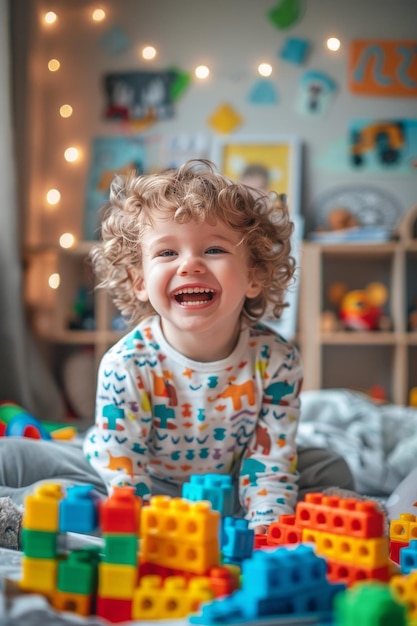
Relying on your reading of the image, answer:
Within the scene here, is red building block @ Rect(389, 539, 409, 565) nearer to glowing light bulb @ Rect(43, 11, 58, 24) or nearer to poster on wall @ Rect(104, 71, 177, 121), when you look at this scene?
poster on wall @ Rect(104, 71, 177, 121)

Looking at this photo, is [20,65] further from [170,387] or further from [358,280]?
[170,387]

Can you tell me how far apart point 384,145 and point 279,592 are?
8.47 feet

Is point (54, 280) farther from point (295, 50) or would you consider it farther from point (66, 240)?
point (295, 50)

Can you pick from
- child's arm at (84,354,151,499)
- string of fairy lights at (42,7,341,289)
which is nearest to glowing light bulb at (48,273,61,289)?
string of fairy lights at (42,7,341,289)

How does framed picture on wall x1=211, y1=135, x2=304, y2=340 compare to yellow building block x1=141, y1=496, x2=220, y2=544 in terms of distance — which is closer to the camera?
yellow building block x1=141, y1=496, x2=220, y2=544

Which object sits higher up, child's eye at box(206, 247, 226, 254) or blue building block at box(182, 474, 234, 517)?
child's eye at box(206, 247, 226, 254)

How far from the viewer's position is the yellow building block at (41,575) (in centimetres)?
70

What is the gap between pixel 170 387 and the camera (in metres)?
1.27

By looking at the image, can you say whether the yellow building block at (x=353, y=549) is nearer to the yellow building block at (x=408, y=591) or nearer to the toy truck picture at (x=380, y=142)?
the yellow building block at (x=408, y=591)

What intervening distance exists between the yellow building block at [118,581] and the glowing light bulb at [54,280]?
A: 2205mm

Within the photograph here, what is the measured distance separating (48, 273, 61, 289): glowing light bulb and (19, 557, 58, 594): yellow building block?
217 cm

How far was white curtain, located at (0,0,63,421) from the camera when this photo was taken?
8.00ft

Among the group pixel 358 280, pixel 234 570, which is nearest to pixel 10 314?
pixel 358 280

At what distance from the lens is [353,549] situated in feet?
2.39
